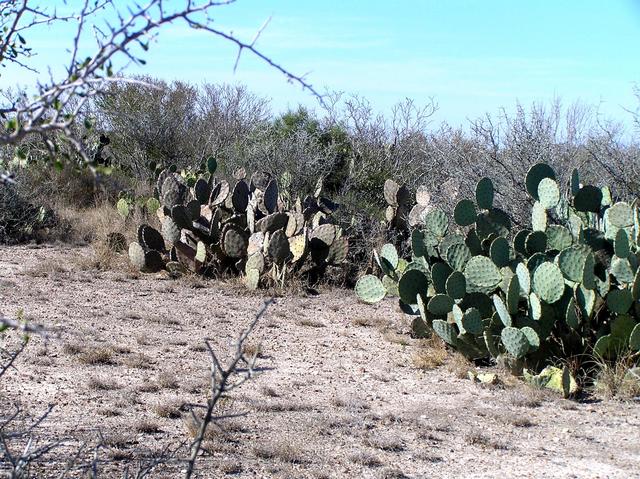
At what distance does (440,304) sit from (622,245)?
150 centimetres

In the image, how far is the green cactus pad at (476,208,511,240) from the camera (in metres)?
7.39

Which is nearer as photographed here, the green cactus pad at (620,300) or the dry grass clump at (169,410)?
the dry grass clump at (169,410)

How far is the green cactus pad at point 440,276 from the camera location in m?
7.18

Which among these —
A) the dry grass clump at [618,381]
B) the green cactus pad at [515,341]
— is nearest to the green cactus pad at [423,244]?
the green cactus pad at [515,341]

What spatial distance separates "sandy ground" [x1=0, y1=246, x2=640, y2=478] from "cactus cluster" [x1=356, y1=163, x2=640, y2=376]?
42 cm

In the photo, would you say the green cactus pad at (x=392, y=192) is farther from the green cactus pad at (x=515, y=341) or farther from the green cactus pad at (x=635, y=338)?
the green cactus pad at (x=635, y=338)

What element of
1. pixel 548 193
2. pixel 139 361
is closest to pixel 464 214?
pixel 548 193

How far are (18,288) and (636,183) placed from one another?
687 centimetres

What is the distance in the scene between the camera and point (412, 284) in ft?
Result: 24.6

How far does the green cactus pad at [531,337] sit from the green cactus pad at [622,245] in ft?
2.79

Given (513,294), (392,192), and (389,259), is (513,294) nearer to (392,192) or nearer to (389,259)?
(389,259)

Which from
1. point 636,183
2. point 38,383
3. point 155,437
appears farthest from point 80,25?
point 636,183

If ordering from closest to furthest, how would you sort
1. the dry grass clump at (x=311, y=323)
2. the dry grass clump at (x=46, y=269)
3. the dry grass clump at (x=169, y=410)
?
the dry grass clump at (x=169, y=410) < the dry grass clump at (x=311, y=323) < the dry grass clump at (x=46, y=269)

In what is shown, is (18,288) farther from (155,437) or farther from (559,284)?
(559,284)
